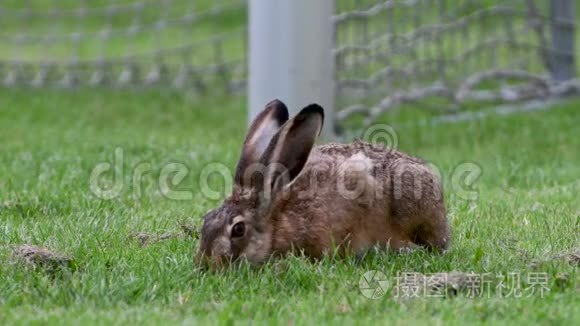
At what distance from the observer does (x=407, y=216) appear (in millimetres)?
4285

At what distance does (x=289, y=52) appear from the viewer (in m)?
7.67

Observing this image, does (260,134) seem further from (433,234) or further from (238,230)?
(433,234)

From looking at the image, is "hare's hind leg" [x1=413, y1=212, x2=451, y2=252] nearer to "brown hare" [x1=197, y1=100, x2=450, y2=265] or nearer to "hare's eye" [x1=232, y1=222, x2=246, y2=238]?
"brown hare" [x1=197, y1=100, x2=450, y2=265]

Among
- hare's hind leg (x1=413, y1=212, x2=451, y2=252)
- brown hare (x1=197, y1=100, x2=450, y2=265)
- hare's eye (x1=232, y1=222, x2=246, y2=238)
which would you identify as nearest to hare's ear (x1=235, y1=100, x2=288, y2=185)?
brown hare (x1=197, y1=100, x2=450, y2=265)

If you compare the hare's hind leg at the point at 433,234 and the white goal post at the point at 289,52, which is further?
the white goal post at the point at 289,52

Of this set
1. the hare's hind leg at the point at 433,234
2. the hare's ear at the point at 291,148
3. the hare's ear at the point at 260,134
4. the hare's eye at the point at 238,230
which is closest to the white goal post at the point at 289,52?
the hare's ear at the point at 260,134

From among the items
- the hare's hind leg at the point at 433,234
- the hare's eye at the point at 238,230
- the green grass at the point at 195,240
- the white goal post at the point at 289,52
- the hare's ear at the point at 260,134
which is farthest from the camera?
the white goal post at the point at 289,52

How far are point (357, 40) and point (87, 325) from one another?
21.5ft

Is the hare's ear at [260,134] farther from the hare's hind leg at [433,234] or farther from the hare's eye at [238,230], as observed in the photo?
the hare's hind leg at [433,234]

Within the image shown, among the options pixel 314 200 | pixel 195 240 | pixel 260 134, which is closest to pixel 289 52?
pixel 195 240

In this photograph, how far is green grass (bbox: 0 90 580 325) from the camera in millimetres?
3379

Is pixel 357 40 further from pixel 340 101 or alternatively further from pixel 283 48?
pixel 283 48

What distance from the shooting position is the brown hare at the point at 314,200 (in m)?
3.95

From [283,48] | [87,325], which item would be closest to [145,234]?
[87,325]
